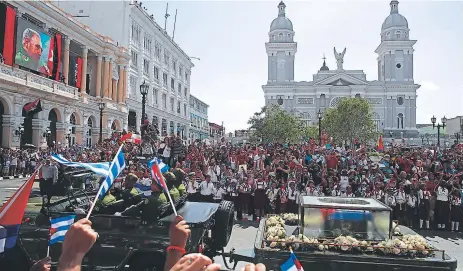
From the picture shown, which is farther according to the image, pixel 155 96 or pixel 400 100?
pixel 400 100

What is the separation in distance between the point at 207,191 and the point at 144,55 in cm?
4421

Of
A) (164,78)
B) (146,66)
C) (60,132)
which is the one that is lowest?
(60,132)

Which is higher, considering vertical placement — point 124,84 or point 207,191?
point 124,84

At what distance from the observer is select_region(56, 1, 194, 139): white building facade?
168 ft

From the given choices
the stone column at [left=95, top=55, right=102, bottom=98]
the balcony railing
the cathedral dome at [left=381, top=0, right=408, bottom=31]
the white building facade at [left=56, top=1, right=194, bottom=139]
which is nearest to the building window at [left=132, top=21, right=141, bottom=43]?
the white building facade at [left=56, top=1, right=194, bottom=139]

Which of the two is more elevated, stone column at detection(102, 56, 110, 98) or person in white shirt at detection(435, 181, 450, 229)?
stone column at detection(102, 56, 110, 98)

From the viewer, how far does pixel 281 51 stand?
343 ft

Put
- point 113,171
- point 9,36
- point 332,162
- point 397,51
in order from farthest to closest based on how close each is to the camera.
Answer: point 397,51 → point 9,36 → point 332,162 → point 113,171

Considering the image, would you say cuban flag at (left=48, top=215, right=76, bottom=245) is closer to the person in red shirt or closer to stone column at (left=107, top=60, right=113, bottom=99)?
the person in red shirt

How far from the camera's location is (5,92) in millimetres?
29547

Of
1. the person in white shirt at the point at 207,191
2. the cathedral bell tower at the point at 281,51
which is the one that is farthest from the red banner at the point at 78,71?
the cathedral bell tower at the point at 281,51

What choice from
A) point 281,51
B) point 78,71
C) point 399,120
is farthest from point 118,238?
point 399,120

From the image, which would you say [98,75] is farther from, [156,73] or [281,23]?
[281,23]

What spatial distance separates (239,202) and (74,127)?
30.2 m
